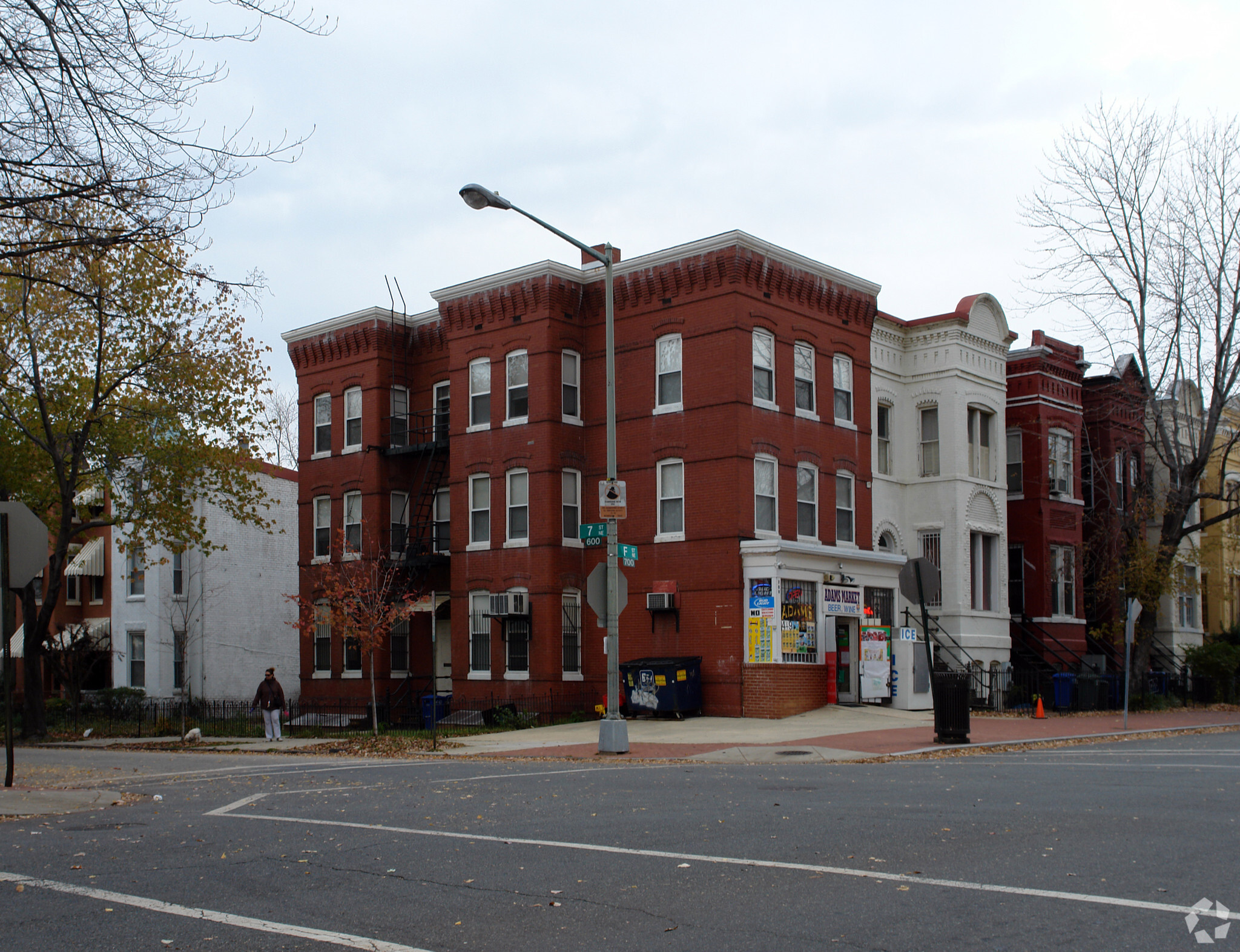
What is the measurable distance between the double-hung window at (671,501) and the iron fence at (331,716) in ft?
15.7

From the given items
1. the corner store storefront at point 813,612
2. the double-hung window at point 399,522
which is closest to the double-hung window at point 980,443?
Result: the corner store storefront at point 813,612

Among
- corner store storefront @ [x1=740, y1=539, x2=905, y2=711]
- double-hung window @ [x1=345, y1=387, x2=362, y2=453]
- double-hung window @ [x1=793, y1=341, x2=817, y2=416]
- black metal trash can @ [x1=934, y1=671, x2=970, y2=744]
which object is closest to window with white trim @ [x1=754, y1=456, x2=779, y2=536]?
corner store storefront @ [x1=740, y1=539, x2=905, y2=711]

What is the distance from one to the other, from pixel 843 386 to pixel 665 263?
613cm

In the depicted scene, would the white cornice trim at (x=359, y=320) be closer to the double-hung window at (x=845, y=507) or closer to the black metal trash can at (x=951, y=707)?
the double-hung window at (x=845, y=507)

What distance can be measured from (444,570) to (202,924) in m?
28.8

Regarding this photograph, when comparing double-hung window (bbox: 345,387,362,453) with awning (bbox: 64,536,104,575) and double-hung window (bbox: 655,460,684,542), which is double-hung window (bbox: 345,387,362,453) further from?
awning (bbox: 64,536,104,575)

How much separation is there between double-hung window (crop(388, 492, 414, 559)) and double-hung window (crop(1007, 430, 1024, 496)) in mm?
18311

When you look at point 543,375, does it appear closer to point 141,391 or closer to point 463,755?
point 141,391

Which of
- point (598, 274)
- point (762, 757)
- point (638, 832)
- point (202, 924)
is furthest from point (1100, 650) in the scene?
point (202, 924)

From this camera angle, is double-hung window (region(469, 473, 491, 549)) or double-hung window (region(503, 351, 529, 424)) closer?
double-hung window (region(503, 351, 529, 424))

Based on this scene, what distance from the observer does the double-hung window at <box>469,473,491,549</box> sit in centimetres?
3262

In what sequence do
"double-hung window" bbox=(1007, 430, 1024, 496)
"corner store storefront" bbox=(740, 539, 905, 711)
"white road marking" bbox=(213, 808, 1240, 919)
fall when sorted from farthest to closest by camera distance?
"double-hung window" bbox=(1007, 430, 1024, 496) < "corner store storefront" bbox=(740, 539, 905, 711) < "white road marking" bbox=(213, 808, 1240, 919)

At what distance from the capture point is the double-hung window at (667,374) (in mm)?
29984

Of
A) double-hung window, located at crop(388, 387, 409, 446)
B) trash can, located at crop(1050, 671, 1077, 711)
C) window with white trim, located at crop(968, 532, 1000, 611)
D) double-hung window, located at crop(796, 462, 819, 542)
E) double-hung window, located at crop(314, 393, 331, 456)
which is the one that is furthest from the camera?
double-hung window, located at crop(314, 393, 331, 456)
